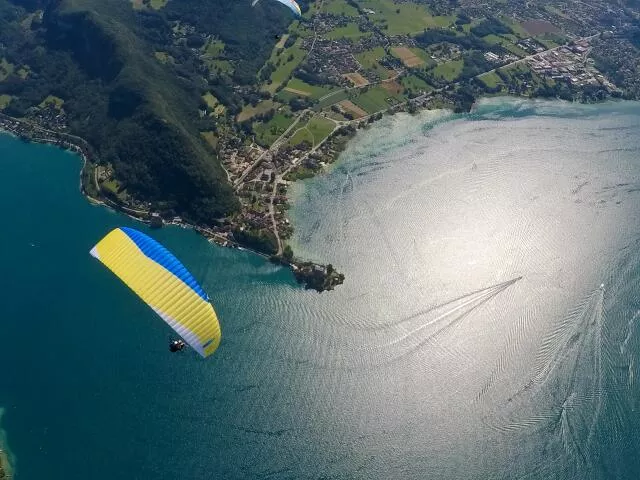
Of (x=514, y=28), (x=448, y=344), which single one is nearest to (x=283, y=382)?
(x=448, y=344)

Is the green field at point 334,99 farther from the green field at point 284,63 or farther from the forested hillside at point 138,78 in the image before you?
the forested hillside at point 138,78

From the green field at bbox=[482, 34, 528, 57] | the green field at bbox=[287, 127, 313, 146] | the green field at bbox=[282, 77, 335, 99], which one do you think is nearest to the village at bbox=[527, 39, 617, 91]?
the green field at bbox=[482, 34, 528, 57]

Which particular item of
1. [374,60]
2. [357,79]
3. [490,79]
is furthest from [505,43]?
[357,79]

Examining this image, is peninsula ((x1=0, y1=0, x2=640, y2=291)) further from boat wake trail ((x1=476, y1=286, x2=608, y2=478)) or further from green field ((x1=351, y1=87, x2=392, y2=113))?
boat wake trail ((x1=476, y1=286, x2=608, y2=478))

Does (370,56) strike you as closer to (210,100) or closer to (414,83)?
(414,83)

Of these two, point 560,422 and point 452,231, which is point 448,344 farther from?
point 452,231

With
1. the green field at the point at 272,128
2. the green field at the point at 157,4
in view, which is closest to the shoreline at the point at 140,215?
the green field at the point at 272,128
